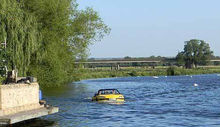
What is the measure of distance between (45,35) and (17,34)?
1234cm

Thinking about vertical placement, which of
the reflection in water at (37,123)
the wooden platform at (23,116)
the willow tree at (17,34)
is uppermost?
the willow tree at (17,34)

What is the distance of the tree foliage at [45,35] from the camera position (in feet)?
149

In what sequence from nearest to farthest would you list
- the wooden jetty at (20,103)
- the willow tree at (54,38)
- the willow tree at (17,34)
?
the wooden jetty at (20,103)
the willow tree at (17,34)
the willow tree at (54,38)

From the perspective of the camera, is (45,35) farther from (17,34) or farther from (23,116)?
(23,116)

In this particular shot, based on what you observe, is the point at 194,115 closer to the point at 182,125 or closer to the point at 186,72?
the point at 182,125

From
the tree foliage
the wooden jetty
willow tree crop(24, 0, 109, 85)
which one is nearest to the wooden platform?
the wooden jetty

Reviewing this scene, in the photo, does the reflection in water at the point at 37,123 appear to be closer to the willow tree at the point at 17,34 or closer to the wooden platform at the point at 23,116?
the wooden platform at the point at 23,116

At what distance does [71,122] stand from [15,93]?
5.21 m

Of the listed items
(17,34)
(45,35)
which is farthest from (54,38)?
(17,34)

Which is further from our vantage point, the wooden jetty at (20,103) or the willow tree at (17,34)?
the willow tree at (17,34)

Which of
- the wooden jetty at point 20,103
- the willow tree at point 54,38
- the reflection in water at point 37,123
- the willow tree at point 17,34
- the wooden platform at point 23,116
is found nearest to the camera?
the wooden platform at point 23,116

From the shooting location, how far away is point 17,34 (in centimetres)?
4631

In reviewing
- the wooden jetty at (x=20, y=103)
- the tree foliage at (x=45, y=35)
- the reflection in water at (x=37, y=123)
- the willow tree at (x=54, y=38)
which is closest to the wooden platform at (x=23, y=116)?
the wooden jetty at (x=20, y=103)

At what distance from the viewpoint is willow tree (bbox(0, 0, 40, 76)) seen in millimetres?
43812
